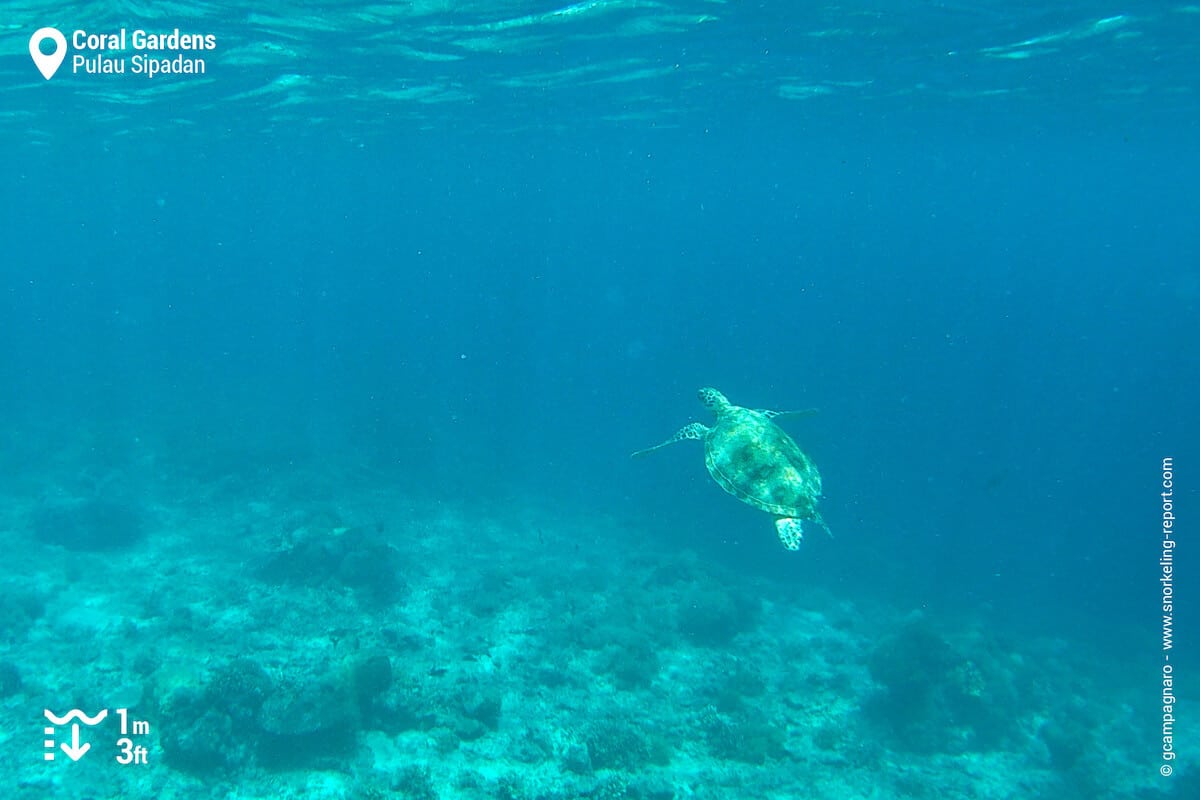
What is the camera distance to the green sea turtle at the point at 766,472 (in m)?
9.10

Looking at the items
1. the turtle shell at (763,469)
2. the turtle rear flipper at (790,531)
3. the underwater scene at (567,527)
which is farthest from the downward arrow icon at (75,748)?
the turtle rear flipper at (790,531)

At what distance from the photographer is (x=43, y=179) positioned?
60.1 meters

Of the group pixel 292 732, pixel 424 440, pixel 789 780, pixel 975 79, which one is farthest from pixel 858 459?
pixel 292 732

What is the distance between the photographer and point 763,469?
9.40 m

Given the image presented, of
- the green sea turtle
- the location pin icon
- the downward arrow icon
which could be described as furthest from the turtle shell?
the location pin icon

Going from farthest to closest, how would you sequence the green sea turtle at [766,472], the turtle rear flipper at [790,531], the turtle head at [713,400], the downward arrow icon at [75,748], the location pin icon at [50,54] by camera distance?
the location pin icon at [50,54] < the turtle head at [713,400] < the downward arrow icon at [75,748] < the green sea turtle at [766,472] < the turtle rear flipper at [790,531]

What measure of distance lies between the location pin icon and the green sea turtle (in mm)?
19760

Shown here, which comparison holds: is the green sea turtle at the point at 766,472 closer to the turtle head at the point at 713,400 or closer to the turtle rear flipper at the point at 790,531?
the turtle rear flipper at the point at 790,531

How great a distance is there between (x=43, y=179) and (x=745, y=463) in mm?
73973

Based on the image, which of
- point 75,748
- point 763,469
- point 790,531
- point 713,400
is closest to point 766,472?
point 763,469

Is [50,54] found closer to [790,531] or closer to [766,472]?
[766,472]

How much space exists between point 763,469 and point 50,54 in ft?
79.5

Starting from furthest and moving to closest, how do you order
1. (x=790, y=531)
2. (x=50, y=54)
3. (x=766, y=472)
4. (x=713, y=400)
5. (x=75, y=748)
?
(x=50, y=54) → (x=713, y=400) → (x=75, y=748) → (x=766, y=472) → (x=790, y=531)

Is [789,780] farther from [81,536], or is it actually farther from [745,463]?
[81,536]
